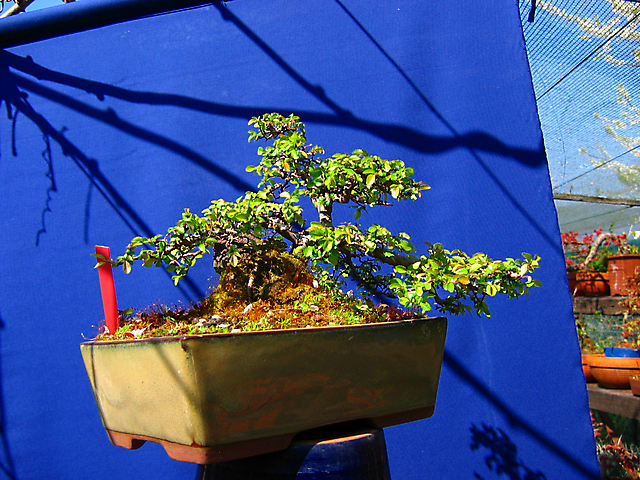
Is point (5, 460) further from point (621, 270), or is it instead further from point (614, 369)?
point (621, 270)

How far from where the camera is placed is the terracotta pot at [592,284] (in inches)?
125

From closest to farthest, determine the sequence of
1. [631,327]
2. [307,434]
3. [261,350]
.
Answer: [261,350]
[307,434]
[631,327]

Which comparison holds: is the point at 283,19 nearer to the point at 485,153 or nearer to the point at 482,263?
the point at 485,153

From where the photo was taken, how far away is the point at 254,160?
1.62m

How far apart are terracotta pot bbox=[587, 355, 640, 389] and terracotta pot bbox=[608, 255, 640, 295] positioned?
0.99 metres

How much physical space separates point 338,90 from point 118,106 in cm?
91

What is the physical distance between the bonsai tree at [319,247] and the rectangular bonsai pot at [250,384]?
0.40 feet

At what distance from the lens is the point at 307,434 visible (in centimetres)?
74

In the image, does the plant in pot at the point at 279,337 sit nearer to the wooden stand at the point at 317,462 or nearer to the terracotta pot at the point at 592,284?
the wooden stand at the point at 317,462

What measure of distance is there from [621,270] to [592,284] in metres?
0.37

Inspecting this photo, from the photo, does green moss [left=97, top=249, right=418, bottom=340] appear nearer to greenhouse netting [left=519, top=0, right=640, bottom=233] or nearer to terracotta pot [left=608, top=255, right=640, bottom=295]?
greenhouse netting [left=519, top=0, right=640, bottom=233]

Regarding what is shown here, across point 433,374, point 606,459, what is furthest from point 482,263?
point 606,459

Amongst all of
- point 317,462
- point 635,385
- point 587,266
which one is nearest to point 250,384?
point 317,462

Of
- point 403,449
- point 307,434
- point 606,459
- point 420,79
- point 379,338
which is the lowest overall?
point 606,459
